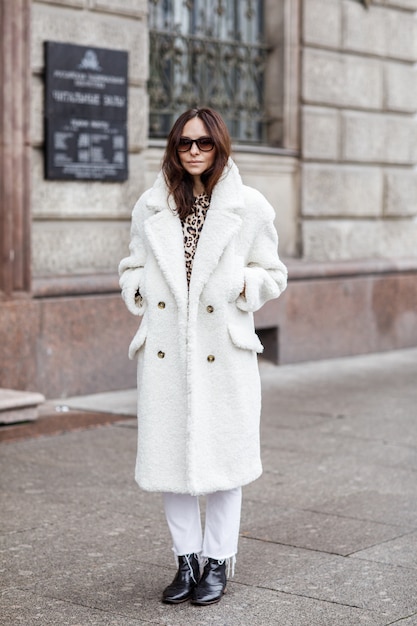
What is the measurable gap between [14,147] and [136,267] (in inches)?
171

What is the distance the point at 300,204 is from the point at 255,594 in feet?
23.5

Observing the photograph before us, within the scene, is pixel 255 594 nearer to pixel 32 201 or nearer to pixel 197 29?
pixel 32 201

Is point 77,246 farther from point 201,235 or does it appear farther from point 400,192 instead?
point 201,235

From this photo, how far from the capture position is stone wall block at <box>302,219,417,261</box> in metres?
11.7

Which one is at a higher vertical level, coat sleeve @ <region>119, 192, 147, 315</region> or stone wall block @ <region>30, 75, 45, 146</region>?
stone wall block @ <region>30, 75, 45, 146</region>

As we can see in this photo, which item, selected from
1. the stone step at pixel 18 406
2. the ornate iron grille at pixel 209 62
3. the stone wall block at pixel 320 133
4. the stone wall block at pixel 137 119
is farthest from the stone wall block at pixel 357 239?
the stone step at pixel 18 406

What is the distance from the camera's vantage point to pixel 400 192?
12617 mm

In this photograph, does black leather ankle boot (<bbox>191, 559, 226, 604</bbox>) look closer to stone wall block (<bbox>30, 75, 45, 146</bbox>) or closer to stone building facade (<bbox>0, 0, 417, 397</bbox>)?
stone building facade (<bbox>0, 0, 417, 397</bbox>)

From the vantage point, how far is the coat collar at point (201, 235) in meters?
4.54

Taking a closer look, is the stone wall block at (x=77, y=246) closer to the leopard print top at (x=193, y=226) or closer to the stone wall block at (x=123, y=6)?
the stone wall block at (x=123, y=6)

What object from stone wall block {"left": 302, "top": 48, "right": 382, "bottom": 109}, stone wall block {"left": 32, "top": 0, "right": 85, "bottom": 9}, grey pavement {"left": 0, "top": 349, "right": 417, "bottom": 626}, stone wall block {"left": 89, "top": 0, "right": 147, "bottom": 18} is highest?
stone wall block {"left": 89, "top": 0, "right": 147, "bottom": 18}

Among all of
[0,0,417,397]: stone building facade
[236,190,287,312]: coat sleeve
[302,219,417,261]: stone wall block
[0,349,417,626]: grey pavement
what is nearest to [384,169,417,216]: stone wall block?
[0,0,417,397]: stone building facade

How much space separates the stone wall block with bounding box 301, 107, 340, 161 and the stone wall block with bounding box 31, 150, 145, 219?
7.02ft

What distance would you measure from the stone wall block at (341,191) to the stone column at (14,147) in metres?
3.36
